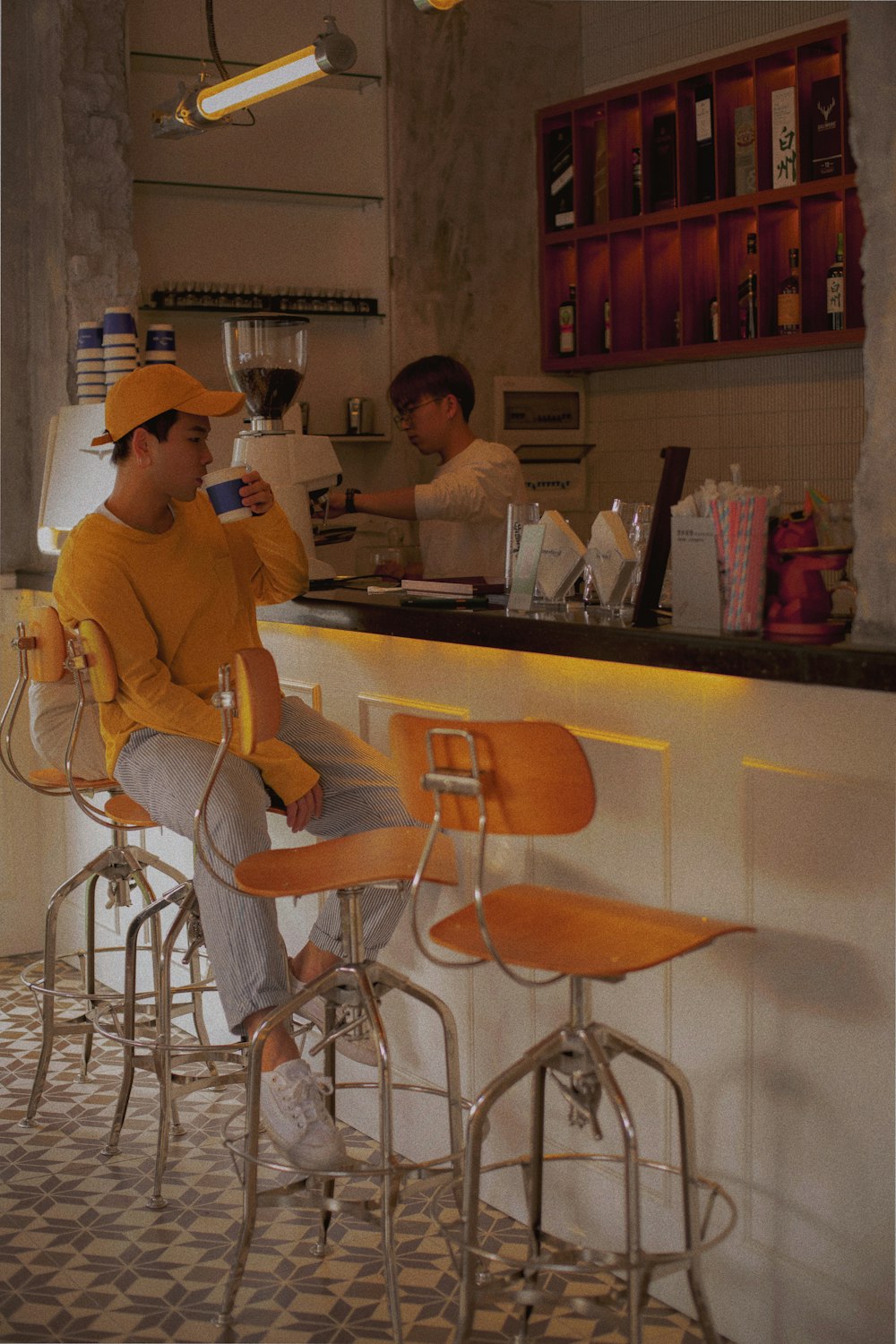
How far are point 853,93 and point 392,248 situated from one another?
339 centimetres

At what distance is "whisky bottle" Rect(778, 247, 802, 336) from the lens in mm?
4914

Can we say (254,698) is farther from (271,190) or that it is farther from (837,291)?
(271,190)

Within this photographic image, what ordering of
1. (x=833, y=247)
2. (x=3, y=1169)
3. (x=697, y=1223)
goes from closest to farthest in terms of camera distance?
(x=697, y=1223)
(x=3, y=1169)
(x=833, y=247)

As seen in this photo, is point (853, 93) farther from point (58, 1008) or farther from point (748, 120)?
point (58, 1008)

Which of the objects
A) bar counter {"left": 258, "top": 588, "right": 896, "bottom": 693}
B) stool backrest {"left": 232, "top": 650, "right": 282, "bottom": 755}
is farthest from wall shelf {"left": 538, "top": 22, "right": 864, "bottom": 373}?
stool backrest {"left": 232, "top": 650, "right": 282, "bottom": 755}

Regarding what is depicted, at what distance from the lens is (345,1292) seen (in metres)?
2.71

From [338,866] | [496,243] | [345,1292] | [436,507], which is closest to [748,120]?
[496,243]

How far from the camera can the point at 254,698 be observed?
247 centimetres

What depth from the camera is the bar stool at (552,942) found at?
202 cm

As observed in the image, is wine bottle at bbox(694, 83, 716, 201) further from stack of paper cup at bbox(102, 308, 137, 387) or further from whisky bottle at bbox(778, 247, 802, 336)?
stack of paper cup at bbox(102, 308, 137, 387)

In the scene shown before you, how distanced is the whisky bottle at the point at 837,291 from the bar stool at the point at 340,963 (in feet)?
9.48

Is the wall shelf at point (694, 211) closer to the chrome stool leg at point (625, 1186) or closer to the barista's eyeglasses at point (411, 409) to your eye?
the barista's eyeglasses at point (411, 409)

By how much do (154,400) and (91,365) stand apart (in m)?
1.30

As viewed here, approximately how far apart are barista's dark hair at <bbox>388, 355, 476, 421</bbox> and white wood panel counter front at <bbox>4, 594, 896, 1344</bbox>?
5.92 feet
